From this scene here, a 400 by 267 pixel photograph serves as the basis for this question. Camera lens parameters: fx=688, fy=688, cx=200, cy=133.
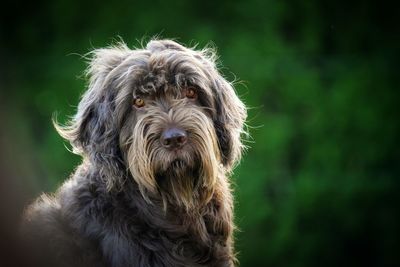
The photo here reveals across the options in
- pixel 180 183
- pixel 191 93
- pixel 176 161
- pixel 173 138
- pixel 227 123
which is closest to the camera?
pixel 173 138

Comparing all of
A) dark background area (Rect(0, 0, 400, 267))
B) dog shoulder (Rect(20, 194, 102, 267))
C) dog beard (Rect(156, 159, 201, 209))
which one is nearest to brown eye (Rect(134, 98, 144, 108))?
dog beard (Rect(156, 159, 201, 209))

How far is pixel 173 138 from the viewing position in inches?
A: 161

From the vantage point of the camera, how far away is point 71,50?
1024cm

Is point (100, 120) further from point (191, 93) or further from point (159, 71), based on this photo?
point (191, 93)

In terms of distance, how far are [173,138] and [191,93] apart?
0.47 m

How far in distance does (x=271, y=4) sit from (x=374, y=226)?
12.7 feet

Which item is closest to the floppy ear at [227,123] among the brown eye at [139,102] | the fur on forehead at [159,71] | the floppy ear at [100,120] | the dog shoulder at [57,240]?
the fur on forehead at [159,71]

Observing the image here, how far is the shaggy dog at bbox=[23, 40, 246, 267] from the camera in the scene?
4164 millimetres

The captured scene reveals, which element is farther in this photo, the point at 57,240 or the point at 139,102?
the point at 139,102

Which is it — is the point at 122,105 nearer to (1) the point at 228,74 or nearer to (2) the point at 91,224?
(2) the point at 91,224

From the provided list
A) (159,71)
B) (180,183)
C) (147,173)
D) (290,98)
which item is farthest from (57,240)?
(290,98)

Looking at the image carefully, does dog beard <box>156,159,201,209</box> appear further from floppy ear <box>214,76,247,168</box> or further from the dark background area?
the dark background area

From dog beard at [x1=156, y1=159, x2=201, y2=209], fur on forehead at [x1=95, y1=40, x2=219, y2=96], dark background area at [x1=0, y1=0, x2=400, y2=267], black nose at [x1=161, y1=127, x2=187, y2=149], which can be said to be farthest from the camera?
dark background area at [x1=0, y1=0, x2=400, y2=267]

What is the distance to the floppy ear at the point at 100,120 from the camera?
14.5 feet
